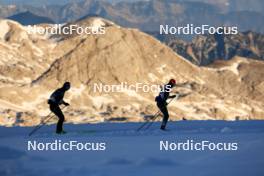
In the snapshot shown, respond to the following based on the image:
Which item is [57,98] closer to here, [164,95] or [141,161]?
[164,95]

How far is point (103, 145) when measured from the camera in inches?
882

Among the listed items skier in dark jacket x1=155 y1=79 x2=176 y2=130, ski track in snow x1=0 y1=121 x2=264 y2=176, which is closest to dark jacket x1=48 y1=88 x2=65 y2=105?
skier in dark jacket x1=155 y1=79 x2=176 y2=130

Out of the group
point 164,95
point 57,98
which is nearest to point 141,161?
point 164,95

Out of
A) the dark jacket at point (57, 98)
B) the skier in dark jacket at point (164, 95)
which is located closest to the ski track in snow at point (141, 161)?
the skier in dark jacket at point (164, 95)

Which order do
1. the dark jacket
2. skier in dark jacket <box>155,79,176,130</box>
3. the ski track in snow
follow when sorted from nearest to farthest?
the ski track in snow < skier in dark jacket <box>155,79,176,130</box> < the dark jacket

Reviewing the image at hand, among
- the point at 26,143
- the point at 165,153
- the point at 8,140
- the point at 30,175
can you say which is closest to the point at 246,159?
the point at 165,153

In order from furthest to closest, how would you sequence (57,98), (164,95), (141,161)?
(57,98)
(164,95)
(141,161)

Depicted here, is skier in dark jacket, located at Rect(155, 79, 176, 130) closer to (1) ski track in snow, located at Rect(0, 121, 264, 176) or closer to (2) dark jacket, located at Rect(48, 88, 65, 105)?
(2) dark jacket, located at Rect(48, 88, 65, 105)

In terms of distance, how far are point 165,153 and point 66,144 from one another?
5.62 meters

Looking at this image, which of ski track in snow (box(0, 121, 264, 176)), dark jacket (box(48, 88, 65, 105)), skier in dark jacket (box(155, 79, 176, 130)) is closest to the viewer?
ski track in snow (box(0, 121, 264, 176))

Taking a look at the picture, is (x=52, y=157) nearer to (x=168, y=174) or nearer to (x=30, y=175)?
(x=30, y=175)

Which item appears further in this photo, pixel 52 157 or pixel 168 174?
pixel 52 157

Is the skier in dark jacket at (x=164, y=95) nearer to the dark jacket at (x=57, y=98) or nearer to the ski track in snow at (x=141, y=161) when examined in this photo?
the dark jacket at (x=57, y=98)

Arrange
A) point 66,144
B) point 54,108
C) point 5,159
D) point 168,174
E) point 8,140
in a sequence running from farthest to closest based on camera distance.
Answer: point 54,108, point 8,140, point 66,144, point 5,159, point 168,174
